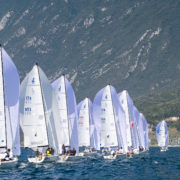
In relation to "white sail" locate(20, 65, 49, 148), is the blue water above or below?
below

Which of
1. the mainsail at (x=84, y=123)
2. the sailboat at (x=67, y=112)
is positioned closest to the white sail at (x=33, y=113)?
the sailboat at (x=67, y=112)

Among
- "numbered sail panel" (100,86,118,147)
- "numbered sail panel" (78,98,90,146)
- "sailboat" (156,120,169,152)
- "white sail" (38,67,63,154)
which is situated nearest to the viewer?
"white sail" (38,67,63,154)

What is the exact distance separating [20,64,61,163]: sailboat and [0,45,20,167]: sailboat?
499cm

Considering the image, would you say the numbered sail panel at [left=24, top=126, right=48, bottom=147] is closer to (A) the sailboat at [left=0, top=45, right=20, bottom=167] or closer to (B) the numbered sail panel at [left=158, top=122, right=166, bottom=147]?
(A) the sailboat at [left=0, top=45, right=20, bottom=167]

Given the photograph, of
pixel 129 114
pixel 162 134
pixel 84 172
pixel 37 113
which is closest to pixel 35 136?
pixel 37 113

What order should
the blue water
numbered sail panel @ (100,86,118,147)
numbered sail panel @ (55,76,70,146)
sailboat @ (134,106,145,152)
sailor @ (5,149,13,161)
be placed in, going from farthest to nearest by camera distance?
sailboat @ (134,106,145,152), numbered sail panel @ (100,86,118,147), numbered sail panel @ (55,76,70,146), sailor @ (5,149,13,161), the blue water

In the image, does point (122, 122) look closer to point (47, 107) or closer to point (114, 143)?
point (114, 143)

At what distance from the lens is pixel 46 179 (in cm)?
6125

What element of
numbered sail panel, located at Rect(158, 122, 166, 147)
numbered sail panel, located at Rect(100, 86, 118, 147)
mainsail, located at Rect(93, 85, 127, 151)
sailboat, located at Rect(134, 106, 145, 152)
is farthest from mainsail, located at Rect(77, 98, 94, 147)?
numbered sail panel, located at Rect(158, 122, 166, 147)

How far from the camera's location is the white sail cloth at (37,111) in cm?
7681

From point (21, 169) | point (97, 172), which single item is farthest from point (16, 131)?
point (97, 172)

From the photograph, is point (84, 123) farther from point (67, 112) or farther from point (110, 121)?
point (67, 112)

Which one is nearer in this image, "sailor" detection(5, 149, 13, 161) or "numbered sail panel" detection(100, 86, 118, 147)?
"sailor" detection(5, 149, 13, 161)

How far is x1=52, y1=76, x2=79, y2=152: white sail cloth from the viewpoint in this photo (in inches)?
3563
